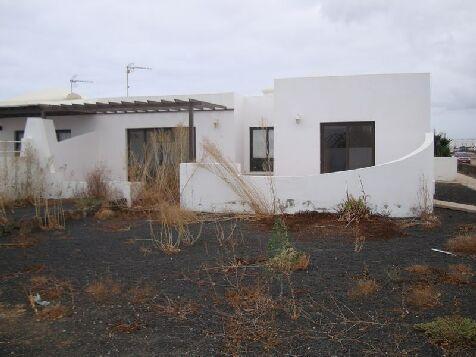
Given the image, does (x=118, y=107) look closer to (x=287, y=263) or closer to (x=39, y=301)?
(x=287, y=263)

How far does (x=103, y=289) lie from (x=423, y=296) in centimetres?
370

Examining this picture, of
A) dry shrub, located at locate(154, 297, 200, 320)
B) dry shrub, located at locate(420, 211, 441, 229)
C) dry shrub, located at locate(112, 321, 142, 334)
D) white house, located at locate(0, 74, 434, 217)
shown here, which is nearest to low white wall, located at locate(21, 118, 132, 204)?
white house, located at locate(0, 74, 434, 217)

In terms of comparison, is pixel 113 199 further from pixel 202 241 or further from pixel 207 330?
pixel 207 330

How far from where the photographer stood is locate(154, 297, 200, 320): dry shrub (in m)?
4.79

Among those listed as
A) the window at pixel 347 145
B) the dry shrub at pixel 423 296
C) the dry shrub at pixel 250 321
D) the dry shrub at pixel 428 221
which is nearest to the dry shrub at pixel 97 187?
the window at pixel 347 145

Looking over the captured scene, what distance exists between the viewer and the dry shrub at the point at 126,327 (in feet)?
14.4

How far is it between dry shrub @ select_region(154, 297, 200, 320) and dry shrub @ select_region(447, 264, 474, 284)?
321 centimetres

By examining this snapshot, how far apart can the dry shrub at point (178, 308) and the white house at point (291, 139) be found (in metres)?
6.35

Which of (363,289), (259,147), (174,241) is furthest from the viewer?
(259,147)

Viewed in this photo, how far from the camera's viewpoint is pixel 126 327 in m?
4.43

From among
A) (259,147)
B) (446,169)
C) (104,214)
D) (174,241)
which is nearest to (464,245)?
(174,241)

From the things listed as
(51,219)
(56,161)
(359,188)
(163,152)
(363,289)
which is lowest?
(363,289)

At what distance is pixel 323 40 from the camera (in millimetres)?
14305

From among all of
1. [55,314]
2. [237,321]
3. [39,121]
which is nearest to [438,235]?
[237,321]
